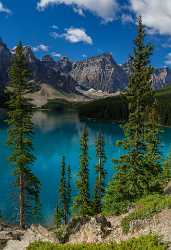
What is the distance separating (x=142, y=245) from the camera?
51.9 ft

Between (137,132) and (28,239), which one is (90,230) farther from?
(137,132)

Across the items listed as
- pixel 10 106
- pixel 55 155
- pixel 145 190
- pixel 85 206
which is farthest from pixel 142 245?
pixel 55 155

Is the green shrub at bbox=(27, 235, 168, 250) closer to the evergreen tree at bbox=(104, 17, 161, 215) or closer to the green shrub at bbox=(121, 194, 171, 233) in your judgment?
the green shrub at bbox=(121, 194, 171, 233)

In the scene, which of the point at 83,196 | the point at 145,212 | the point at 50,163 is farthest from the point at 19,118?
the point at 50,163

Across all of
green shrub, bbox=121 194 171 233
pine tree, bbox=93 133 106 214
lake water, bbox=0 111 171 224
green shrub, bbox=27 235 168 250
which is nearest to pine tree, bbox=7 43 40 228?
lake water, bbox=0 111 171 224

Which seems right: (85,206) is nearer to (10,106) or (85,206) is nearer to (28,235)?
(10,106)

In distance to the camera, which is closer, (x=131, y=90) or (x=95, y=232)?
(x=95, y=232)

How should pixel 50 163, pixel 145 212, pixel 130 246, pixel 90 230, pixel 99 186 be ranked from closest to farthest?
pixel 130 246 < pixel 145 212 < pixel 90 230 < pixel 99 186 < pixel 50 163

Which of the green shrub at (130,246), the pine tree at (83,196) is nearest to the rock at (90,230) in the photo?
the green shrub at (130,246)

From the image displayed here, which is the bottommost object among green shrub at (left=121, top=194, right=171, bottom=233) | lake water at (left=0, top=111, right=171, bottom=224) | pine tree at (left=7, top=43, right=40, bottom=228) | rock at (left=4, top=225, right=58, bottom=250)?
lake water at (left=0, top=111, right=171, bottom=224)

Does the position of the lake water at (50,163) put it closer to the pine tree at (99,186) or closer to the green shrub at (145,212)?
the pine tree at (99,186)

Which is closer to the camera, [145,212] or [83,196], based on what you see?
[145,212]

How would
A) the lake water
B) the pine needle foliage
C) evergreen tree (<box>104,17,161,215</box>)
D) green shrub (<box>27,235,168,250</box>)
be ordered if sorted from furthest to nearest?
the lake water, the pine needle foliage, evergreen tree (<box>104,17,161,215</box>), green shrub (<box>27,235,168,250</box>)

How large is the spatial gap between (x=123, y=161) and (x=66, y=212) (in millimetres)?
32063
